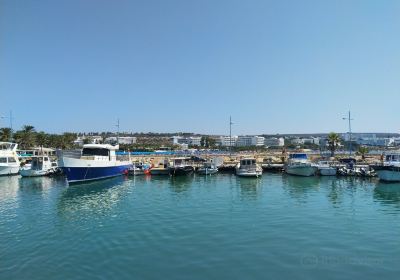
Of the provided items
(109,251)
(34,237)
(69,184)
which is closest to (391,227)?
(109,251)

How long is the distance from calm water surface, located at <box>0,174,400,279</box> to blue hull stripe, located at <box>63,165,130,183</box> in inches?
366

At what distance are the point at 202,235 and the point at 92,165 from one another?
36529 millimetres

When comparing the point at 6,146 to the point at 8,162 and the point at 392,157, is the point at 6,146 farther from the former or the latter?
the point at 392,157

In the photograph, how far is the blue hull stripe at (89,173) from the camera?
52125 mm

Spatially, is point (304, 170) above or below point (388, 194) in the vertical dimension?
above


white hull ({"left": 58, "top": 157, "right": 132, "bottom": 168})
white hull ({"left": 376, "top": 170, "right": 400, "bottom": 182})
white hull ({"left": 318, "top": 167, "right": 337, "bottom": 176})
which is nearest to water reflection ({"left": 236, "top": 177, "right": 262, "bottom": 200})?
white hull ({"left": 318, "top": 167, "right": 337, "bottom": 176})

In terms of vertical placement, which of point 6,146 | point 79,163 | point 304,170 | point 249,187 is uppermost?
point 6,146

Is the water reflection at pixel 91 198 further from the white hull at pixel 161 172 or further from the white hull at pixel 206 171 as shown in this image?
the white hull at pixel 206 171

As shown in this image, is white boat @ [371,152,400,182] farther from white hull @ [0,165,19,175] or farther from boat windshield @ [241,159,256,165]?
white hull @ [0,165,19,175]

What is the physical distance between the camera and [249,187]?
48375 mm

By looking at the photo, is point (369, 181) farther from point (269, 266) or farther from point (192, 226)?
point (269, 266)

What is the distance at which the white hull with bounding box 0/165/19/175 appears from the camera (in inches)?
2759

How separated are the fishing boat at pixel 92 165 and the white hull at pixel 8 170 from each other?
75.8ft

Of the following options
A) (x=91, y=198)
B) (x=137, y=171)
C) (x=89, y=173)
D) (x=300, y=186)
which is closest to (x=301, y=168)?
(x=300, y=186)
